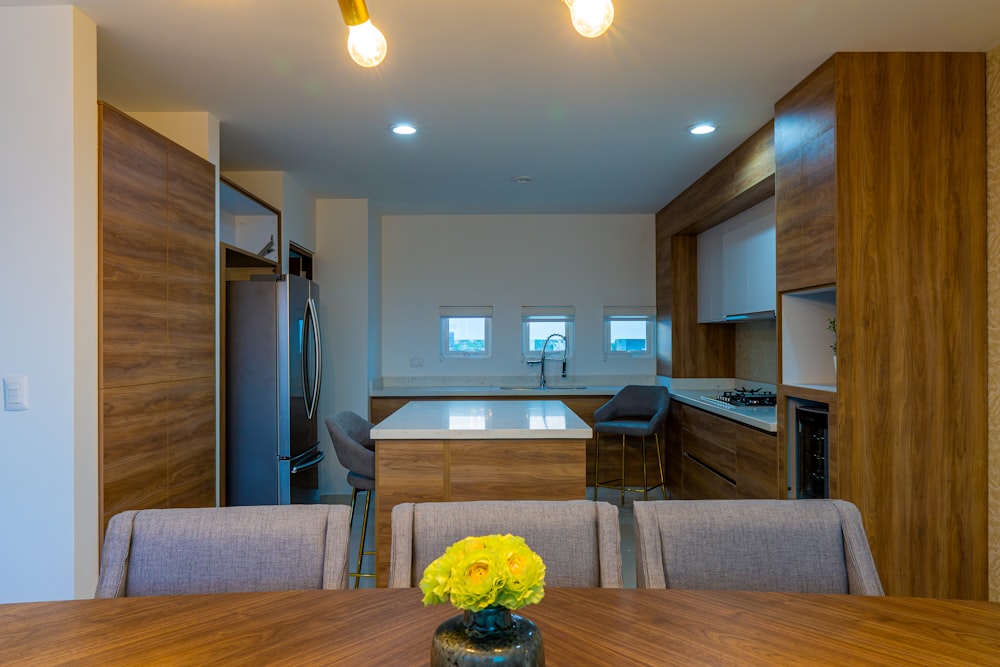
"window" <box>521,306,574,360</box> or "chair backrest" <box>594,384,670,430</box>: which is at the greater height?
"window" <box>521,306,574,360</box>

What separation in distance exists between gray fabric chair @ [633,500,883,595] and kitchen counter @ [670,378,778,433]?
196cm

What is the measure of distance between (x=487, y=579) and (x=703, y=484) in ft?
13.4

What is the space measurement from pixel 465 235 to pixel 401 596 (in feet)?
16.5

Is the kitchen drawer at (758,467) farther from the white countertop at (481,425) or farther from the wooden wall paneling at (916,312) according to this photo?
the white countertop at (481,425)

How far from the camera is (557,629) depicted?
1051 mm

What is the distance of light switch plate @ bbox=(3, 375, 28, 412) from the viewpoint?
2.23 metres

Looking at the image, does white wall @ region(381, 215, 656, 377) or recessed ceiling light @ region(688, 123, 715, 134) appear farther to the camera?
white wall @ region(381, 215, 656, 377)

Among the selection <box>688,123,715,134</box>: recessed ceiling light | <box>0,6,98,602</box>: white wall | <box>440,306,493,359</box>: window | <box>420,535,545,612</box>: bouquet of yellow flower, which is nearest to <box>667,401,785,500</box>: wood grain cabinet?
<box>688,123,715,134</box>: recessed ceiling light

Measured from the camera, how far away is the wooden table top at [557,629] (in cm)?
96

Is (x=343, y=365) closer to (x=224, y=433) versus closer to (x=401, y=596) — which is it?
(x=224, y=433)

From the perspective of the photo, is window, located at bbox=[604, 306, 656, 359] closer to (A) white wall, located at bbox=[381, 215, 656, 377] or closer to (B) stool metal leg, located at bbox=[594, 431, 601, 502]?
(A) white wall, located at bbox=[381, 215, 656, 377]

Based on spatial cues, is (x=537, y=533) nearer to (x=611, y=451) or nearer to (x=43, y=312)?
(x=43, y=312)

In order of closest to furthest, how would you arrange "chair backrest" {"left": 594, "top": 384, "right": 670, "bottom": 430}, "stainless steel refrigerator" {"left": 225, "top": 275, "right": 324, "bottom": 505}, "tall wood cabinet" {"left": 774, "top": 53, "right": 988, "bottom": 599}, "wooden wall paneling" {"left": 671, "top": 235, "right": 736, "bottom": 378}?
"tall wood cabinet" {"left": 774, "top": 53, "right": 988, "bottom": 599}, "stainless steel refrigerator" {"left": 225, "top": 275, "right": 324, "bottom": 505}, "chair backrest" {"left": 594, "top": 384, "right": 670, "bottom": 430}, "wooden wall paneling" {"left": 671, "top": 235, "right": 736, "bottom": 378}

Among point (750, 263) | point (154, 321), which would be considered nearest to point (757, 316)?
point (750, 263)
